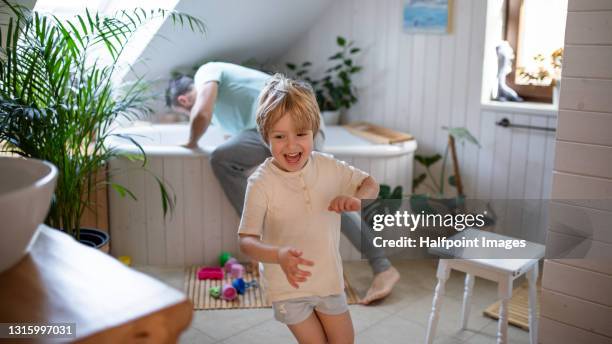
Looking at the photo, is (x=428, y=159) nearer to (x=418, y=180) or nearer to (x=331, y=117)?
(x=418, y=180)

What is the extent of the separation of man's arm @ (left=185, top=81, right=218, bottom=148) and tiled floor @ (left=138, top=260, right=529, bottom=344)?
72cm

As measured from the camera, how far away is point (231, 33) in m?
3.85

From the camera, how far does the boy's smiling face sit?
166 centimetres

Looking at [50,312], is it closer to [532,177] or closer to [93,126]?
[93,126]

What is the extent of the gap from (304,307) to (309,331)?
0.21 ft

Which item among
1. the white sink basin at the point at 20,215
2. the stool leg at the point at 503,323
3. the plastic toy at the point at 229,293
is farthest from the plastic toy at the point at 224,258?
the white sink basin at the point at 20,215

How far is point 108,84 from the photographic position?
2.35 meters

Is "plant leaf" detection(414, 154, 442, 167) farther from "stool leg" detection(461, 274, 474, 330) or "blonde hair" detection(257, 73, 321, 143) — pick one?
"blonde hair" detection(257, 73, 321, 143)

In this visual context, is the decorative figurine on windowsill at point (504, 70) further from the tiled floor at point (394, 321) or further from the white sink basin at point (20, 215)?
the white sink basin at point (20, 215)

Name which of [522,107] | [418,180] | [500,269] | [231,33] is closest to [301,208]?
[500,269]

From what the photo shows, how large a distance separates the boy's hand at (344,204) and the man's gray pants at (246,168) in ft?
4.17

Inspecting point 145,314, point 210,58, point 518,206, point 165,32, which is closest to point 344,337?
point 145,314

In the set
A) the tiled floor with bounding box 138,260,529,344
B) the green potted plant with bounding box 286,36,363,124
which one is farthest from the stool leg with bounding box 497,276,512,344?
the green potted plant with bounding box 286,36,363,124

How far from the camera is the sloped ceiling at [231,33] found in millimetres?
3559
